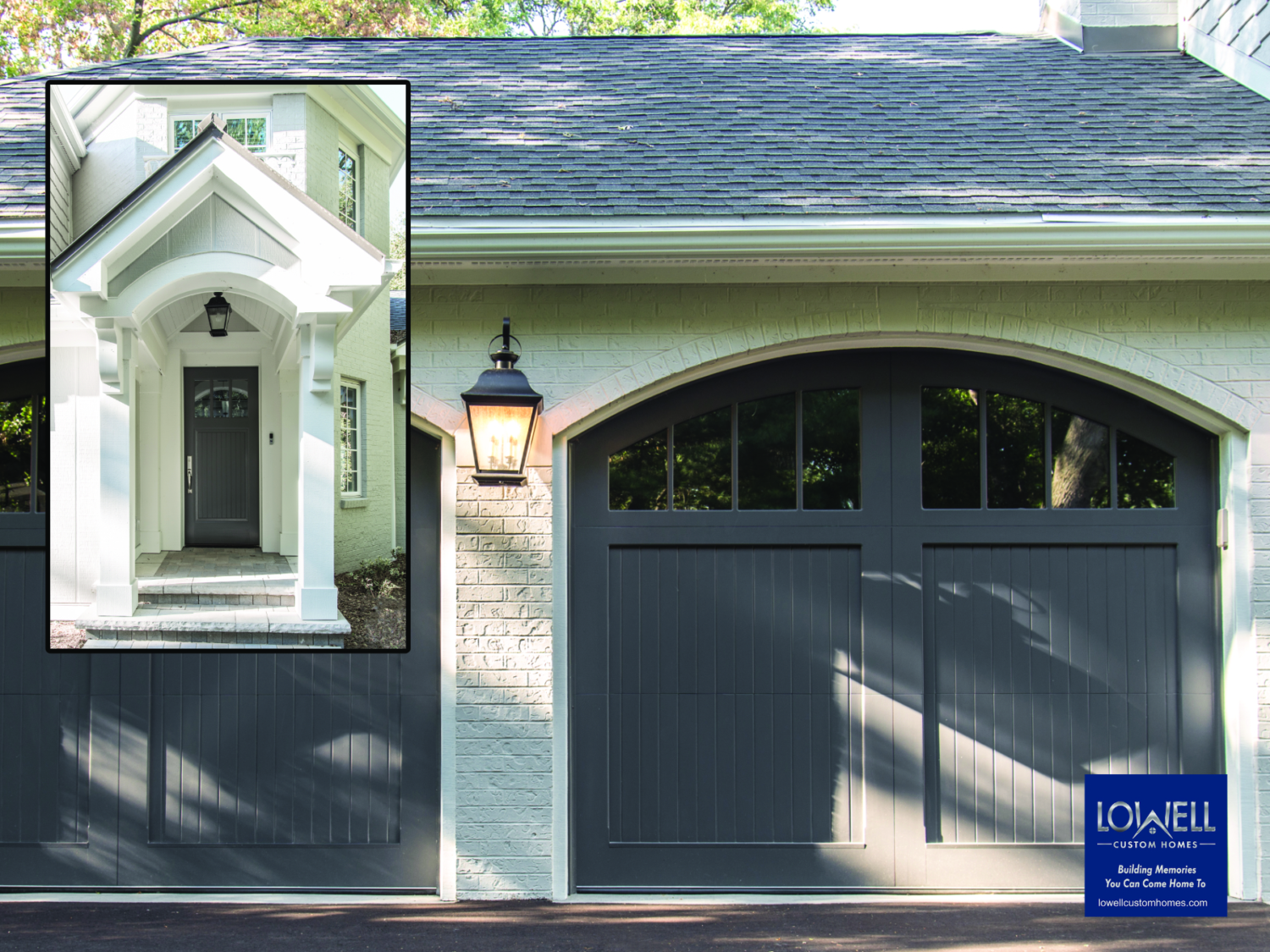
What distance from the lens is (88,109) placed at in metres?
2.49

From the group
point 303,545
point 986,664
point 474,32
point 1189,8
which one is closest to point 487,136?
point 303,545

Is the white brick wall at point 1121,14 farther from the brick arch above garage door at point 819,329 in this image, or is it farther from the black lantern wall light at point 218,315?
the black lantern wall light at point 218,315

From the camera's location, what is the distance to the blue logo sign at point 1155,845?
13.1ft

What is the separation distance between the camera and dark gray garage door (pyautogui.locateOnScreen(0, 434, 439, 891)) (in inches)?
168

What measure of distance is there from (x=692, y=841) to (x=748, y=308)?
8.51ft

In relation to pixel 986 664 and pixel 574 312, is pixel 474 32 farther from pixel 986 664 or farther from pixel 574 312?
pixel 986 664

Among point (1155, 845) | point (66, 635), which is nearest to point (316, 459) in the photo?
point (66, 635)

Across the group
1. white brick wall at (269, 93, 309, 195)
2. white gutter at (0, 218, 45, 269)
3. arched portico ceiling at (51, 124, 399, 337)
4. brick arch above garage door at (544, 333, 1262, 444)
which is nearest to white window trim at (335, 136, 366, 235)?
white brick wall at (269, 93, 309, 195)

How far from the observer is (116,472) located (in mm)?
1966

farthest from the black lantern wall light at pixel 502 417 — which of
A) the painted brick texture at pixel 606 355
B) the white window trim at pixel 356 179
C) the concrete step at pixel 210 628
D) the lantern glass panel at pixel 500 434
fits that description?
the concrete step at pixel 210 628

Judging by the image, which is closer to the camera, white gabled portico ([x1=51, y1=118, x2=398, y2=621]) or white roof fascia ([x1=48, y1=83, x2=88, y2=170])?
white gabled portico ([x1=51, y1=118, x2=398, y2=621])

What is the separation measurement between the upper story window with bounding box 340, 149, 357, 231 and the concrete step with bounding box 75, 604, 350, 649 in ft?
3.37

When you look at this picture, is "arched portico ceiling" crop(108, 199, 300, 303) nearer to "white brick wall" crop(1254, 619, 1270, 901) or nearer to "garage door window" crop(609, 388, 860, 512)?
"garage door window" crop(609, 388, 860, 512)

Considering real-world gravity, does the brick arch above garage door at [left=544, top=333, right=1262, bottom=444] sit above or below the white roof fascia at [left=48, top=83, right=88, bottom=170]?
below
